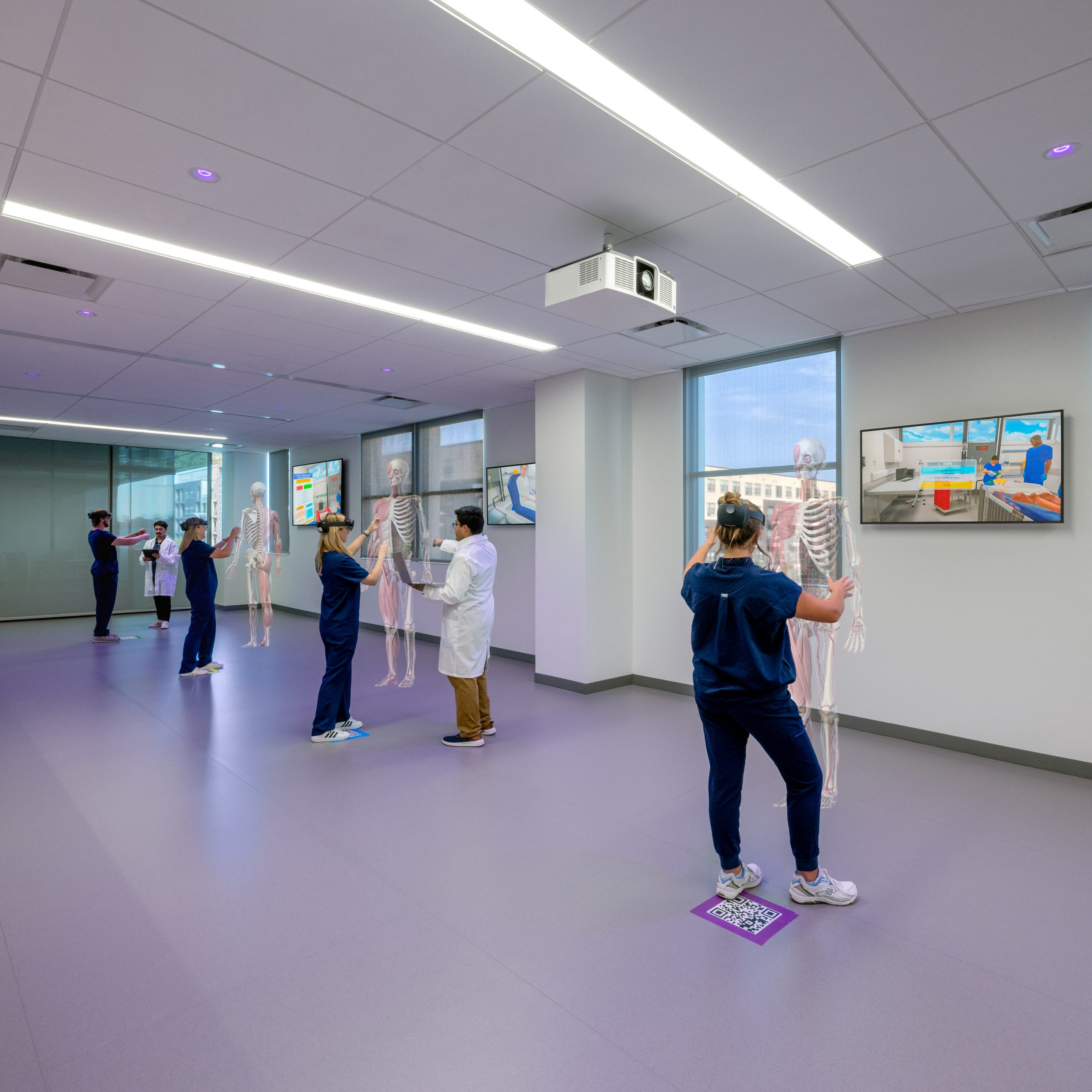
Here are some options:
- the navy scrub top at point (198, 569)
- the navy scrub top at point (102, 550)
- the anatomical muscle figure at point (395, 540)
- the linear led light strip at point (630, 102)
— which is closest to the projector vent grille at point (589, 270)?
the linear led light strip at point (630, 102)

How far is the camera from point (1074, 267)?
11.9ft

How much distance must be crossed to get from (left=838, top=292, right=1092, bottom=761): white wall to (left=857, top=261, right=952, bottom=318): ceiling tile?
0.26 metres

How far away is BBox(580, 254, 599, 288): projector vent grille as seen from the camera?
3.21 metres

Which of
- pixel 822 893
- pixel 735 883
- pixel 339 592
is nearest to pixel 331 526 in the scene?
pixel 339 592

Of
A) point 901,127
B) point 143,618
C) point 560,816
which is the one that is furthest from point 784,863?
point 143,618

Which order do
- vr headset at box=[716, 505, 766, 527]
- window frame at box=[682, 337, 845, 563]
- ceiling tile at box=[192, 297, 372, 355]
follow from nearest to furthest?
vr headset at box=[716, 505, 766, 527] < ceiling tile at box=[192, 297, 372, 355] < window frame at box=[682, 337, 845, 563]

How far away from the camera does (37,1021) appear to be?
6.61 feet

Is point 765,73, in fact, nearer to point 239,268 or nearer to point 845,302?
point 845,302

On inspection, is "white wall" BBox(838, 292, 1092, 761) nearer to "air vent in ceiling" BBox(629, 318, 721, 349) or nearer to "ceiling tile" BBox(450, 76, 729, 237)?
"air vent in ceiling" BBox(629, 318, 721, 349)

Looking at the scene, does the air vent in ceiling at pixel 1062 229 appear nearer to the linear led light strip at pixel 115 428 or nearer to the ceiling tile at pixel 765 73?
the ceiling tile at pixel 765 73

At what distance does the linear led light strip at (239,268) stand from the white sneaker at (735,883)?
11.9ft

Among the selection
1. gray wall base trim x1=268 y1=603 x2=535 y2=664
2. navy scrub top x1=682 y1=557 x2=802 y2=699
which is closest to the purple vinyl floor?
navy scrub top x1=682 y1=557 x2=802 y2=699

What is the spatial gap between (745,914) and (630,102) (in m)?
2.93

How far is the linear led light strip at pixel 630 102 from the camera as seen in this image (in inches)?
76.5
